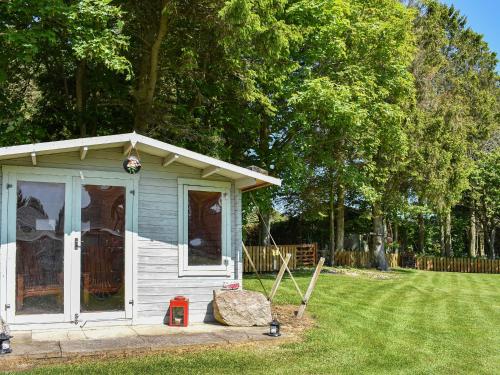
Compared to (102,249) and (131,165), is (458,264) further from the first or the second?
(131,165)

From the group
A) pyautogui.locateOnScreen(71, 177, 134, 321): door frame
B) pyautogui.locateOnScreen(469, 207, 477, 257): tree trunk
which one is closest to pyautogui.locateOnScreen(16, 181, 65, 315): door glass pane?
pyautogui.locateOnScreen(71, 177, 134, 321): door frame

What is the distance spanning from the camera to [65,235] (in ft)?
25.3

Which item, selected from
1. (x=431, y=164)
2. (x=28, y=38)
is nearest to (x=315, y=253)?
(x=431, y=164)

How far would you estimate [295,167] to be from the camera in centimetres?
1609

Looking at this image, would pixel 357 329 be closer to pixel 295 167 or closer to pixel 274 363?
pixel 274 363

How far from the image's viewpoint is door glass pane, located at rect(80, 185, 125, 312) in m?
7.83

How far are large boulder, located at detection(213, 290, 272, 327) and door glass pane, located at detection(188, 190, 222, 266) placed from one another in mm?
624

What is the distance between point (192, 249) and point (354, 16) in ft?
41.0

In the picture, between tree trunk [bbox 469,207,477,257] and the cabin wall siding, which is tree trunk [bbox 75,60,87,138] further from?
tree trunk [bbox 469,207,477,257]

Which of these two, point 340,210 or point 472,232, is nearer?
point 340,210

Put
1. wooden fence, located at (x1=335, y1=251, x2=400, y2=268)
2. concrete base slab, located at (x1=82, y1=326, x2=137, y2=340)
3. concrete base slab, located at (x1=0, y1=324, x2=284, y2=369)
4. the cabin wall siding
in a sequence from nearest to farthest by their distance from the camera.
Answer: concrete base slab, located at (x1=0, y1=324, x2=284, y2=369), concrete base slab, located at (x1=82, y1=326, x2=137, y2=340), the cabin wall siding, wooden fence, located at (x1=335, y1=251, x2=400, y2=268)

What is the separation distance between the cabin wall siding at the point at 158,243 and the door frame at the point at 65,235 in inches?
3.2

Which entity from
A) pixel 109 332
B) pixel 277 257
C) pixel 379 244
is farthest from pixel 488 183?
pixel 109 332

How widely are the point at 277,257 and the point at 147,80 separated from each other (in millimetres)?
9920
